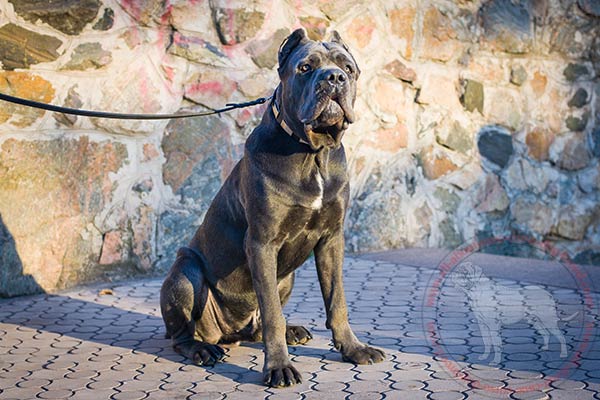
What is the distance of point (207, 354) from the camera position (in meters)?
3.63

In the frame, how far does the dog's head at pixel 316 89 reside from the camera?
10.5 ft

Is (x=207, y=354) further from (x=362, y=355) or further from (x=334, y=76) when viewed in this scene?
(x=334, y=76)

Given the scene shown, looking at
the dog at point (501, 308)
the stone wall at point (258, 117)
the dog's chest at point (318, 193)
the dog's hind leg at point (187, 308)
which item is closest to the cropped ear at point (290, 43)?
the dog's chest at point (318, 193)

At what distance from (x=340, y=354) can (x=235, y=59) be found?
8.77ft

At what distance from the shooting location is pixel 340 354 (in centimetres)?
372

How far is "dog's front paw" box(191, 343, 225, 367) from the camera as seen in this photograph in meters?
3.61

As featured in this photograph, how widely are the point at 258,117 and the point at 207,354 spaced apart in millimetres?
2549

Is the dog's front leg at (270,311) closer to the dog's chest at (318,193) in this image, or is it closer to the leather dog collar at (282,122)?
the dog's chest at (318,193)

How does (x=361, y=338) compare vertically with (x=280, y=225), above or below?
below

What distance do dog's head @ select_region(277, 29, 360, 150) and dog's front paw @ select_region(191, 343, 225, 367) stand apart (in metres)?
1.00

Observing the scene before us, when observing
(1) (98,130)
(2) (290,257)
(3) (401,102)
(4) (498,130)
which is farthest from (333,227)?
(4) (498,130)

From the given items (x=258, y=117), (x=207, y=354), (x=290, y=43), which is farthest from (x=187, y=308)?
(x=258, y=117)

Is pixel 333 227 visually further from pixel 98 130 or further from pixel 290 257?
pixel 98 130

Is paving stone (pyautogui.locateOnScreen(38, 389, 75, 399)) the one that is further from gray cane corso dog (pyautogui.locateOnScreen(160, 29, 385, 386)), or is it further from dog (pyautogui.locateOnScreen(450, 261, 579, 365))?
dog (pyautogui.locateOnScreen(450, 261, 579, 365))
